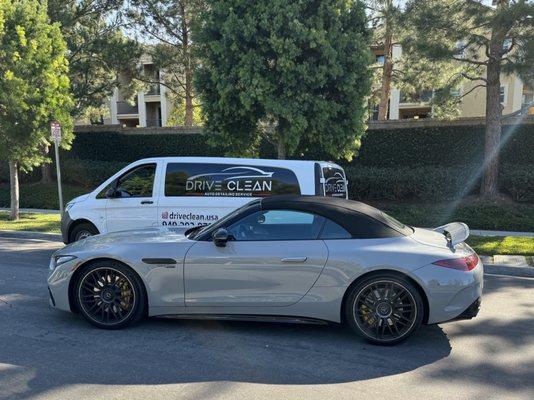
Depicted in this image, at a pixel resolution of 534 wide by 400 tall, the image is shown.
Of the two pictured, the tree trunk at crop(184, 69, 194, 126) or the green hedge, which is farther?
the tree trunk at crop(184, 69, 194, 126)

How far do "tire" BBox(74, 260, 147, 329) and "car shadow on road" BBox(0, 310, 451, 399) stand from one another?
0.13 metres

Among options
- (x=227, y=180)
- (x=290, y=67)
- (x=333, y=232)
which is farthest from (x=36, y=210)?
(x=333, y=232)

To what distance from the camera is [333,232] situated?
186 inches

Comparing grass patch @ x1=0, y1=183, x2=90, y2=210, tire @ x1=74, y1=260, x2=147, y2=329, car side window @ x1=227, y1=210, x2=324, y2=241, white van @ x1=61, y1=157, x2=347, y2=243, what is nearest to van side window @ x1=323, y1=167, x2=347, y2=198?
white van @ x1=61, y1=157, x2=347, y2=243

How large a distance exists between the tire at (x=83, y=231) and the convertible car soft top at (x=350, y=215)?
4.59 metres

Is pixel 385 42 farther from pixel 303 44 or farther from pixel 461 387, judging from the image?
pixel 461 387

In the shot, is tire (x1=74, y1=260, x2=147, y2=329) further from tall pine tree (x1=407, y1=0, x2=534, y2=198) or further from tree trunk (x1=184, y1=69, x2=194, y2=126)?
tree trunk (x1=184, y1=69, x2=194, y2=126)

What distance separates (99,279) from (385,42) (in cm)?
1808

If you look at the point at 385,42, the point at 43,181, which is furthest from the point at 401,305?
the point at 43,181

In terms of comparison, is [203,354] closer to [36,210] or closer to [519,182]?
[519,182]

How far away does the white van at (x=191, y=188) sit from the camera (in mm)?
7602

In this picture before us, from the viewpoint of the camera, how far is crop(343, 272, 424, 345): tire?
14.9 ft

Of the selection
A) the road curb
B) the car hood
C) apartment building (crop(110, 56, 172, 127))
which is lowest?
the road curb

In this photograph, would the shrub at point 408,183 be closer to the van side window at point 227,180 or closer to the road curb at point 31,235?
the van side window at point 227,180
